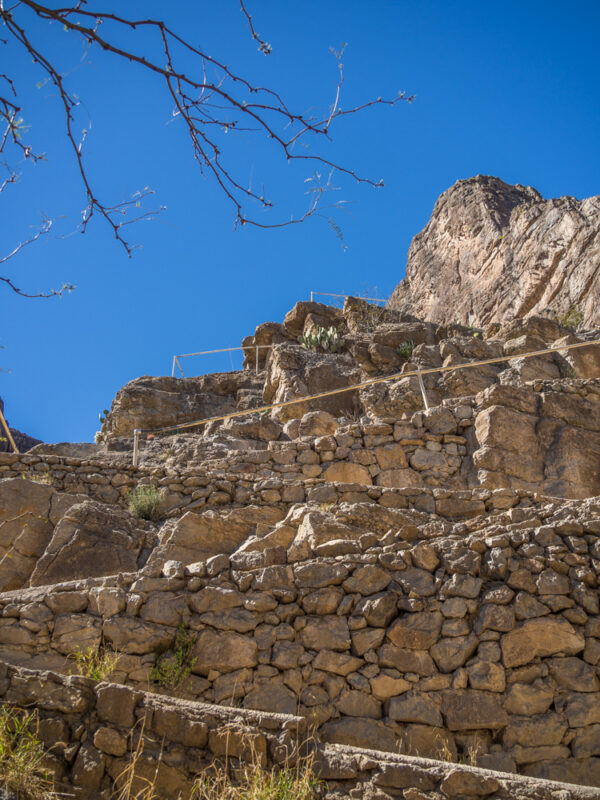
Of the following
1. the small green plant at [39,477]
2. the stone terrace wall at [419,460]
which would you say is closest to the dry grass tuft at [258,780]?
the stone terrace wall at [419,460]

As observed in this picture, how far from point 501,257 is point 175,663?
25.1 metres

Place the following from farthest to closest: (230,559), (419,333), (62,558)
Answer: (419,333)
(62,558)
(230,559)

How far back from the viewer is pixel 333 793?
303cm

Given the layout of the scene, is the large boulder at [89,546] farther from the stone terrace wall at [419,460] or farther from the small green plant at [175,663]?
the small green plant at [175,663]

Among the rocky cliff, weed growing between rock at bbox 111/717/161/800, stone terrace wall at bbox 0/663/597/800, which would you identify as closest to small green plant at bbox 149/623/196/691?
the rocky cliff

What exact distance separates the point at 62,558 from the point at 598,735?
454 centimetres

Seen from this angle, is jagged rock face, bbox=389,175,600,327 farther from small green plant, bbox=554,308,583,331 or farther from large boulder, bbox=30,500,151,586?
large boulder, bbox=30,500,151,586

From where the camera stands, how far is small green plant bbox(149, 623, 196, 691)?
4.45 meters

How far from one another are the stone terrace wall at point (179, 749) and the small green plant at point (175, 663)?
113 cm

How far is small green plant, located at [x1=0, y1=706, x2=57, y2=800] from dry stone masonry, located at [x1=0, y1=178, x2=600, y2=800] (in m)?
0.08

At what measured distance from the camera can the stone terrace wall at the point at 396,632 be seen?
4223mm

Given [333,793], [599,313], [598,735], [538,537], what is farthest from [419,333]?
[333,793]

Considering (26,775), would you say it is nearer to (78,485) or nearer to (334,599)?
(334,599)

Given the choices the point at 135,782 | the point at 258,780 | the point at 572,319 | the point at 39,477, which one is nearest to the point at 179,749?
the point at 135,782
